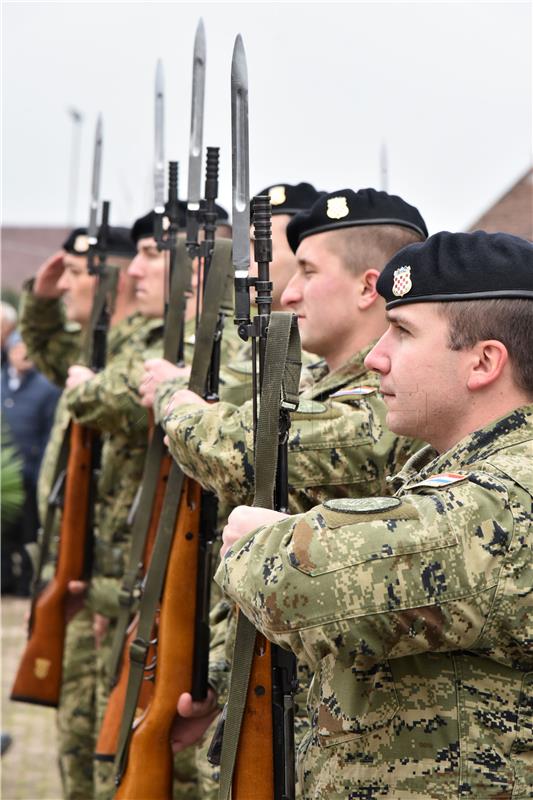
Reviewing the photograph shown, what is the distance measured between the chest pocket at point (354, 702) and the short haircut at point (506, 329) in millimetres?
568

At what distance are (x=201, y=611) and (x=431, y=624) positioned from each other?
154 cm

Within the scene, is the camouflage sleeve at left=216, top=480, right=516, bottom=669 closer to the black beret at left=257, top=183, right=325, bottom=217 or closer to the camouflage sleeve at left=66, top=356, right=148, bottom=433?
the black beret at left=257, top=183, right=325, bottom=217

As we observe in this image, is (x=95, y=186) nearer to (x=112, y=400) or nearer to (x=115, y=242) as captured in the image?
(x=115, y=242)

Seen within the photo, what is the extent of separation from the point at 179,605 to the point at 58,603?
1.74 meters

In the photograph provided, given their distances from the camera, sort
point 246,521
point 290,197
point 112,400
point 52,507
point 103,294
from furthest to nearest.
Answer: point 103,294 < point 52,507 < point 112,400 < point 290,197 < point 246,521

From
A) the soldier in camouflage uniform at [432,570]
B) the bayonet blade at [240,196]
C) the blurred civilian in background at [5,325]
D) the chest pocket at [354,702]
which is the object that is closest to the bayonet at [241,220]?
the bayonet blade at [240,196]

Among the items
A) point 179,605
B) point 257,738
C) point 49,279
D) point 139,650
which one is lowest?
point 257,738

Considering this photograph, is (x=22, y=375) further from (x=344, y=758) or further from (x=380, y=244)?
(x=344, y=758)

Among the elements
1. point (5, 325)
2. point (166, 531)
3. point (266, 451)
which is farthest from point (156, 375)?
point (5, 325)

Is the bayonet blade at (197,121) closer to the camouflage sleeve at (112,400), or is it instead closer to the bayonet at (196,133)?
the bayonet at (196,133)

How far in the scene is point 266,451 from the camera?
7.04ft

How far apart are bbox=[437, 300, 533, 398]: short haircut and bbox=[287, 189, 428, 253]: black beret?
45.0 inches

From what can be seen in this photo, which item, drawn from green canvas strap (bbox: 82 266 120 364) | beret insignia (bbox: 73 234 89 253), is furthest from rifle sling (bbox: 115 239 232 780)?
beret insignia (bbox: 73 234 89 253)

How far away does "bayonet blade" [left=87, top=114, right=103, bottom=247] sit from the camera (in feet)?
16.2
